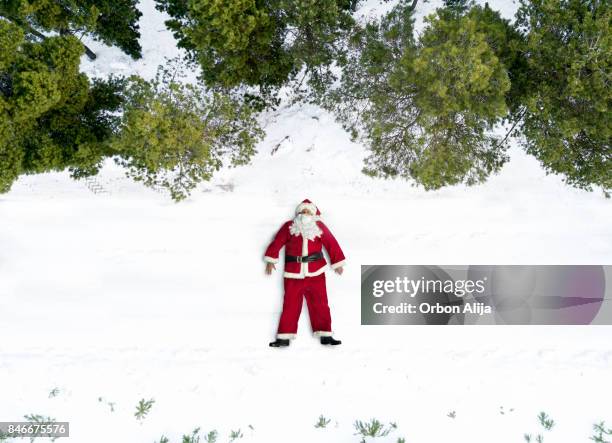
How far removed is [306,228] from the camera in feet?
28.7

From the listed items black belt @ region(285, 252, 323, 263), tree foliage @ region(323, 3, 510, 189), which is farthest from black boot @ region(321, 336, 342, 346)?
tree foliage @ region(323, 3, 510, 189)

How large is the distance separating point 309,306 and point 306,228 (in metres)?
1.60

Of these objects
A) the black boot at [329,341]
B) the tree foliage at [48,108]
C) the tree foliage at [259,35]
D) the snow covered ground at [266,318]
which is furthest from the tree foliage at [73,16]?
the black boot at [329,341]

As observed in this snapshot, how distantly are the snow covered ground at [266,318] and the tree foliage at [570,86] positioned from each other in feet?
6.65

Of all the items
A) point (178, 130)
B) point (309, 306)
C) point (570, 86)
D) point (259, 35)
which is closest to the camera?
point (570, 86)

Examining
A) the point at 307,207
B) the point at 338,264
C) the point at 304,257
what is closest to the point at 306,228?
the point at 307,207

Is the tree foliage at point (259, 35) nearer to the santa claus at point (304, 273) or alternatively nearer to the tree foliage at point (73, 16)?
the tree foliage at point (73, 16)

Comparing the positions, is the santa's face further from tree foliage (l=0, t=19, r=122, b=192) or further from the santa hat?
tree foliage (l=0, t=19, r=122, b=192)

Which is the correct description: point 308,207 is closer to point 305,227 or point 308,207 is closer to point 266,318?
point 305,227

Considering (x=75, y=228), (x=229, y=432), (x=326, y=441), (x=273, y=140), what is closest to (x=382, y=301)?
(x=326, y=441)

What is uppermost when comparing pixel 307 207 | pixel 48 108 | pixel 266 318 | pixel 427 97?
pixel 427 97

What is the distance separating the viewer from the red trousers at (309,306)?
28.5ft

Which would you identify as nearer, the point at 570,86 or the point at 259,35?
the point at 570,86

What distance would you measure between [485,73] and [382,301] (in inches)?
189
